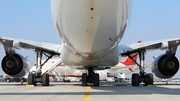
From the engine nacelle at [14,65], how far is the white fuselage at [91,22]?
754 cm

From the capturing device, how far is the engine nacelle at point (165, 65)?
23547 millimetres

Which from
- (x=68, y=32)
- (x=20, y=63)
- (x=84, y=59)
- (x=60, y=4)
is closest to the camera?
(x=60, y=4)

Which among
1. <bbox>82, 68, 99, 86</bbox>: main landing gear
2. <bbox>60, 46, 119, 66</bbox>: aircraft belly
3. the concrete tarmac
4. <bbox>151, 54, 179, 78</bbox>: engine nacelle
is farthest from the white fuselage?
<bbox>151, 54, 179, 78</bbox>: engine nacelle

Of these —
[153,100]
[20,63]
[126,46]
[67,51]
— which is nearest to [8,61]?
[20,63]

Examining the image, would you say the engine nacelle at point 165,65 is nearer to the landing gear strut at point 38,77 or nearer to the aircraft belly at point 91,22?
the aircraft belly at point 91,22

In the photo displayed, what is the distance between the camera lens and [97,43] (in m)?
16.6

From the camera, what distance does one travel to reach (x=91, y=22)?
15172 mm

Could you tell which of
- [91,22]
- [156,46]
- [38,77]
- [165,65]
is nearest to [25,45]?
[38,77]

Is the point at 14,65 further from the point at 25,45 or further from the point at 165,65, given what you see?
the point at 165,65

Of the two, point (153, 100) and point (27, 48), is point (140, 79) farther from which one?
point (153, 100)

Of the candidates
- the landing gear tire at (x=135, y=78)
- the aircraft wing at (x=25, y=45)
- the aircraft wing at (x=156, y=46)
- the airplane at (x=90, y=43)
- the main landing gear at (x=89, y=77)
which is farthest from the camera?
the main landing gear at (x=89, y=77)

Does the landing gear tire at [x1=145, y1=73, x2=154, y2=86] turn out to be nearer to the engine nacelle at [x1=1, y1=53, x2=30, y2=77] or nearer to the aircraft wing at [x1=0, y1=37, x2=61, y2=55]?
the aircraft wing at [x1=0, y1=37, x2=61, y2=55]

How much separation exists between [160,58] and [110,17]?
9.91m

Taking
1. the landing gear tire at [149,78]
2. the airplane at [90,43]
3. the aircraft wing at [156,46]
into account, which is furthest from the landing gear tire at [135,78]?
the aircraft wing at [156,46]
